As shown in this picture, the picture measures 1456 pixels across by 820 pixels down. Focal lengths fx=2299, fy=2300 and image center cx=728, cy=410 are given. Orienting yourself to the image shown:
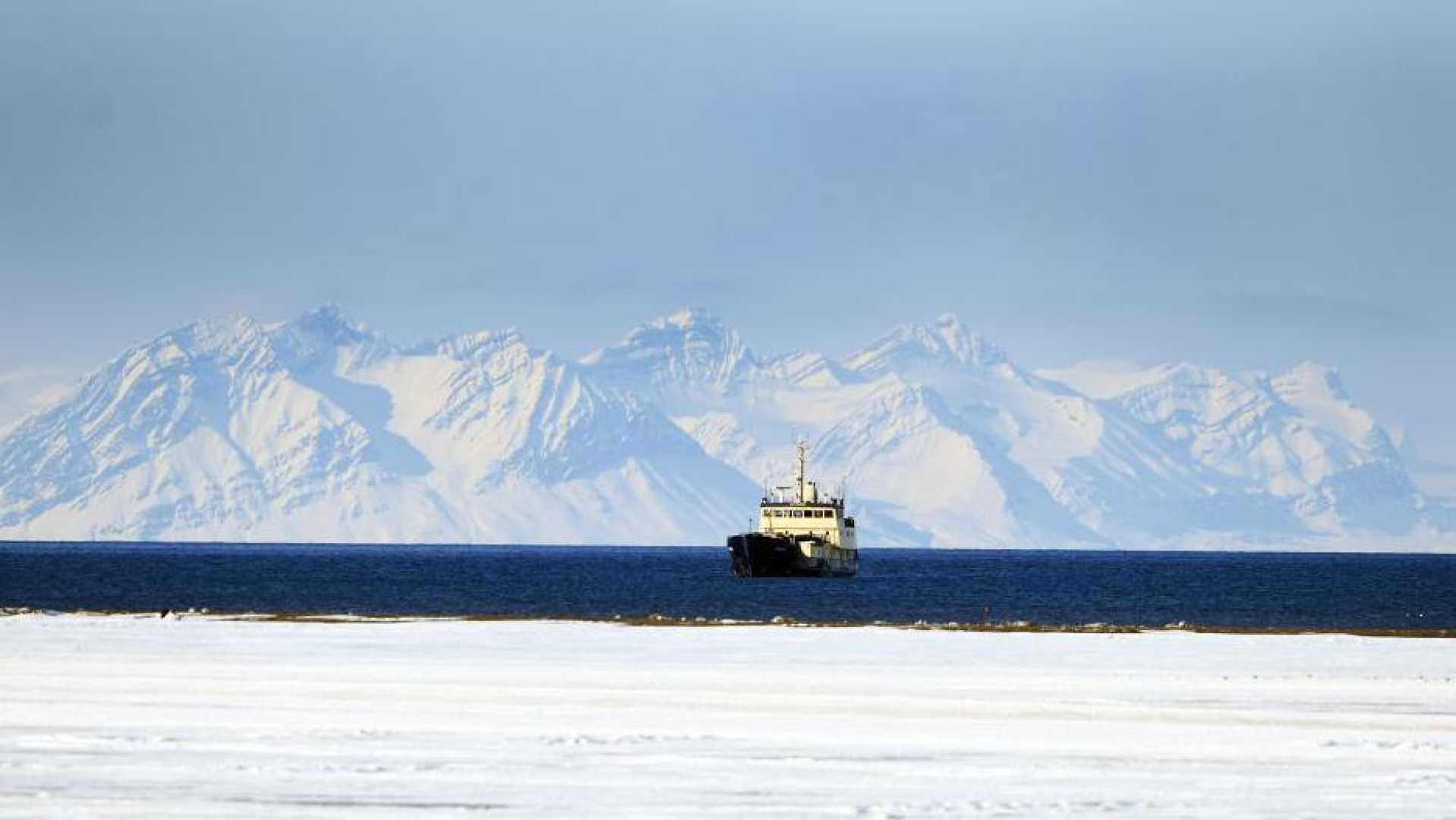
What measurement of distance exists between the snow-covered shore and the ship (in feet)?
373

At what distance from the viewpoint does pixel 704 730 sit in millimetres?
35812

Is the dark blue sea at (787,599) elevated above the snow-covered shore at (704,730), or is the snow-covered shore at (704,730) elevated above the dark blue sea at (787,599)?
the dark blue sea at (787,599)

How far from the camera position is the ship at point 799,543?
17175 cm

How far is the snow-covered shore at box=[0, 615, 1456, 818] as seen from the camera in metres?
28.7

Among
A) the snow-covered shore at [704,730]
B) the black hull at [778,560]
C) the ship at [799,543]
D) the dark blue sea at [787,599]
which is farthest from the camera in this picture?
the ship at [799,543]

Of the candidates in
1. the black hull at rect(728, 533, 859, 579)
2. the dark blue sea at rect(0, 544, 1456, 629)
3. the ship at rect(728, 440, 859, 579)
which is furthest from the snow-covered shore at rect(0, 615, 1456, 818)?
the ship at rect(728, 440, 859, 579)

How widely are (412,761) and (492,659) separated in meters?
19.4

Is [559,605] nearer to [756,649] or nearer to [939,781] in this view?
[756,649]

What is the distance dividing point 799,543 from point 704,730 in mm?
138275

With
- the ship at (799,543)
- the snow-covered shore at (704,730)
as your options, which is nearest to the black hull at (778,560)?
the ship at (799,543)

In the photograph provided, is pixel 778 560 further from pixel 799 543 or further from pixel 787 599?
pixel 787 599

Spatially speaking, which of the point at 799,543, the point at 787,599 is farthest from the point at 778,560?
the point at 787,599

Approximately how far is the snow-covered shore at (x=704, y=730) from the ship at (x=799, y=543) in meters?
114

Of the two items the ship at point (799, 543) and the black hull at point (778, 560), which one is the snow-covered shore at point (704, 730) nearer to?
the black hull at point (778, 560)
